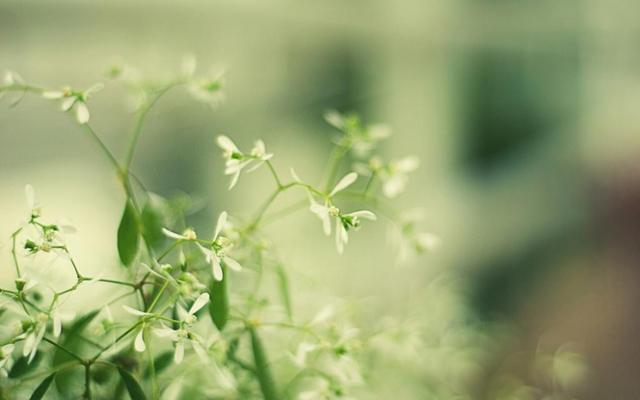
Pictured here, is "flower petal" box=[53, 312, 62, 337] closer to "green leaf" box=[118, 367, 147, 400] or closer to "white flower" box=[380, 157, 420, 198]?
"green leaf" box=[118, 367, 147, 400]

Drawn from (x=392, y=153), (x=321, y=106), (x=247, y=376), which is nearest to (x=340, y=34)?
(x=321, y=106)

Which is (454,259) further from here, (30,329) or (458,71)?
(30,329)

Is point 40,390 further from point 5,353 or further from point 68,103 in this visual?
point 68,103

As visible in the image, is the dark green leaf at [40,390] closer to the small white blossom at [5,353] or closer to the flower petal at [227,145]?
the small white blossom at [5,353]

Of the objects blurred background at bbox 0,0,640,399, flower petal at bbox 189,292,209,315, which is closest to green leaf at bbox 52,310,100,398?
flower petal at bbox 189,292,209,315

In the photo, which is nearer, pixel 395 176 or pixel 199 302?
pixel 199 302

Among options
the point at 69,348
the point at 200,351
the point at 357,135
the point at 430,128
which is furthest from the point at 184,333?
the point at 430,128
